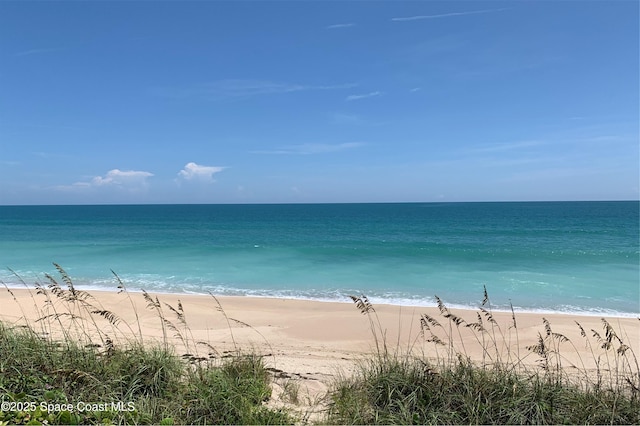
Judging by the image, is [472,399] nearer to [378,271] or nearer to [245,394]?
[245,394]

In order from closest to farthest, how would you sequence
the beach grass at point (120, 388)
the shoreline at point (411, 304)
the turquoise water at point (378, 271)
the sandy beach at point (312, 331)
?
the beach grass at point (120, 388) < the sandy beach at point (312, 331) < the shoreline at point (411, 304) < the turquoise water at point (378, 271)

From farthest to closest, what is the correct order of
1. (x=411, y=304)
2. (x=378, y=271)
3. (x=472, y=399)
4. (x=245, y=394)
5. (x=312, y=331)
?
(x=378, y=271), (x=411, y=304), (x=312, y=331), (x=245, y=394), (x=472, y=399)

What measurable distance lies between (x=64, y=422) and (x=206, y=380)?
1262 millimetres

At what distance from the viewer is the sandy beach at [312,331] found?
6.36 meters

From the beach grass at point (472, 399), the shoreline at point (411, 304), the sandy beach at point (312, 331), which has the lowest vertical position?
the shoreline at point (411, 304)

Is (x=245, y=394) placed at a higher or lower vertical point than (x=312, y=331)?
higher

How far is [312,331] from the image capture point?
29.3 ft

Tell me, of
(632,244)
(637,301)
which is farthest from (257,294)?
(632,244)

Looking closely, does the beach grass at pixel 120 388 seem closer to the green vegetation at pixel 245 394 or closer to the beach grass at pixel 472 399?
the green vegetation at pixel 245 394

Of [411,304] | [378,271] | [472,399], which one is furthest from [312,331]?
[378,271]

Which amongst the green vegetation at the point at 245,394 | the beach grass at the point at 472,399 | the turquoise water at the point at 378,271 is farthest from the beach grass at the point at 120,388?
the turquoise water at the point at 378,271

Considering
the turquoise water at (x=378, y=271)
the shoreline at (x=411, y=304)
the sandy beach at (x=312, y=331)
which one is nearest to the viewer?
the sandy beach at (x=312, y=331)

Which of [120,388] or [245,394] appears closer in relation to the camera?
[120,388]

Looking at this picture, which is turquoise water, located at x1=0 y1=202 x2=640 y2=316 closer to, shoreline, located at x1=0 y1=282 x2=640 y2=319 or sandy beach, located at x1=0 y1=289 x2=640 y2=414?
shoreline, located at x1=0 y1=282 x2=640 y2=319
